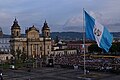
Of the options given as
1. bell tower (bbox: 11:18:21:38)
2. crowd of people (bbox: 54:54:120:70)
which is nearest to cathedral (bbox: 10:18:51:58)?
bell tower (bbox: 11:18:21:38)

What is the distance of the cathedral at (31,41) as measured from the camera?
94.4m

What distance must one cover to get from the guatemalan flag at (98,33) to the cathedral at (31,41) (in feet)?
211

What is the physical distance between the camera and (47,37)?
102 metres

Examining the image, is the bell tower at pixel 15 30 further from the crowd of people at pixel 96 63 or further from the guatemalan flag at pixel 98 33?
the guatemalan flag at pixel 98 33

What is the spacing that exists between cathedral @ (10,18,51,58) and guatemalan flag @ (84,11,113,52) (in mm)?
64384

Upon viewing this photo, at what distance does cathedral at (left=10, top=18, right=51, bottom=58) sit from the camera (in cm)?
9438

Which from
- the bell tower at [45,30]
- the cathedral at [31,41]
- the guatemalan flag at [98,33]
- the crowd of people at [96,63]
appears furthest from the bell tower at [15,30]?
the guatemalan flag at [98,33]

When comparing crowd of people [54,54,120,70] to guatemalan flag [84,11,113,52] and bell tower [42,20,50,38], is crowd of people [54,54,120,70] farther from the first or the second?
bell tower [42,20,50,38]

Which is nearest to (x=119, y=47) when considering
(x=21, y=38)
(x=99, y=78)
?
(x=21, y=38)

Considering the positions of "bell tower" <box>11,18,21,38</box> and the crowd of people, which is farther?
"bell tower" <box>11,18,21,38</box>

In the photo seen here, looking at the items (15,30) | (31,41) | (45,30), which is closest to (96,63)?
(15,30)

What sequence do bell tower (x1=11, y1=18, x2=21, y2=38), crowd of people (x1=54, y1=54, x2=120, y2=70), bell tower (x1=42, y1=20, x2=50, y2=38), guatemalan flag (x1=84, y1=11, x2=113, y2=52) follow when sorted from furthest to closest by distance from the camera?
bell tower (x1=42, y1=20, x2=50, y2=38) → bell tower (x1=11, y1=18, x2=21, y2=38) → crowd of people (x1=54, y1=54, x2=120, y2=70) → guatemalan flag (x1=84, y1=11, x2=113, y2=52)

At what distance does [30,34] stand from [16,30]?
264 inches

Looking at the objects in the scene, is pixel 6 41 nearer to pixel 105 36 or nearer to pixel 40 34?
pixel 40 34
